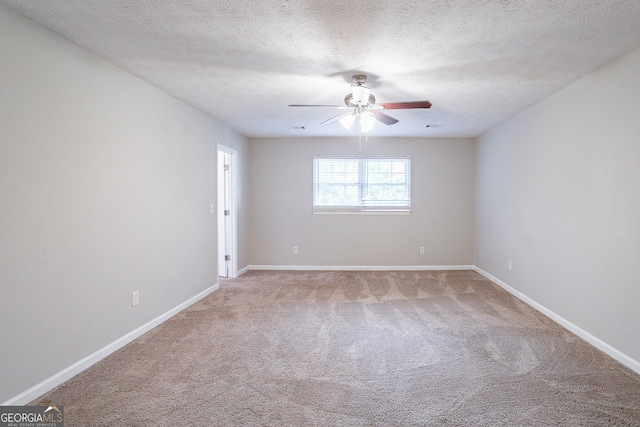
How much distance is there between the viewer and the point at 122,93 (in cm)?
289

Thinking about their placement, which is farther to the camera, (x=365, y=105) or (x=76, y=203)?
(x=365, y=105)

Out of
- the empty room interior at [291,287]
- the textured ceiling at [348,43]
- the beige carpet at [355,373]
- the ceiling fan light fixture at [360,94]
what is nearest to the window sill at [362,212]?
the empty room interior at [291,287]

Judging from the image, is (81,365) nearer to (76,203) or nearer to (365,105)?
(76,203)

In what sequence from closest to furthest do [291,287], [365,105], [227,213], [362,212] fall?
1. [365,105]
2. [291,287]
3. [227,213]
4. [362,212]

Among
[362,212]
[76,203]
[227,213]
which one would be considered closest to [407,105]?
[76,203]

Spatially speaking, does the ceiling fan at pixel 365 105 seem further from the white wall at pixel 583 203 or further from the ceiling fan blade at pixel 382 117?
the white wall at pixel 583 203

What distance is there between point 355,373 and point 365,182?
403 cm

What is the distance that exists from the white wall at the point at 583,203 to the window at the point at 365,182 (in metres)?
1.75

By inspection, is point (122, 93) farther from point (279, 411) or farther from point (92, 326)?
point (279, 411)

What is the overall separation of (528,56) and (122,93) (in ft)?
10.8

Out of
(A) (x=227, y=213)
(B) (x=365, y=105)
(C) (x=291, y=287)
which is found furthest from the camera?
(A) (x=227, y=213)

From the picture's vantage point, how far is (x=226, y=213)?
5.37 metres

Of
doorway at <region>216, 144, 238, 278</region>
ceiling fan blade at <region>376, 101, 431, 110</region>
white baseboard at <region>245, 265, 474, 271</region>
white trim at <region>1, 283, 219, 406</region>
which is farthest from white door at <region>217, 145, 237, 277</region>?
ceiling fan blade at <region>376, 101, 431, 110</region>

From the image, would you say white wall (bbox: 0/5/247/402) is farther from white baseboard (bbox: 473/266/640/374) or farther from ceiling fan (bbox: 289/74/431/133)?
white baseboard (bbox: 473/266/640/374)
